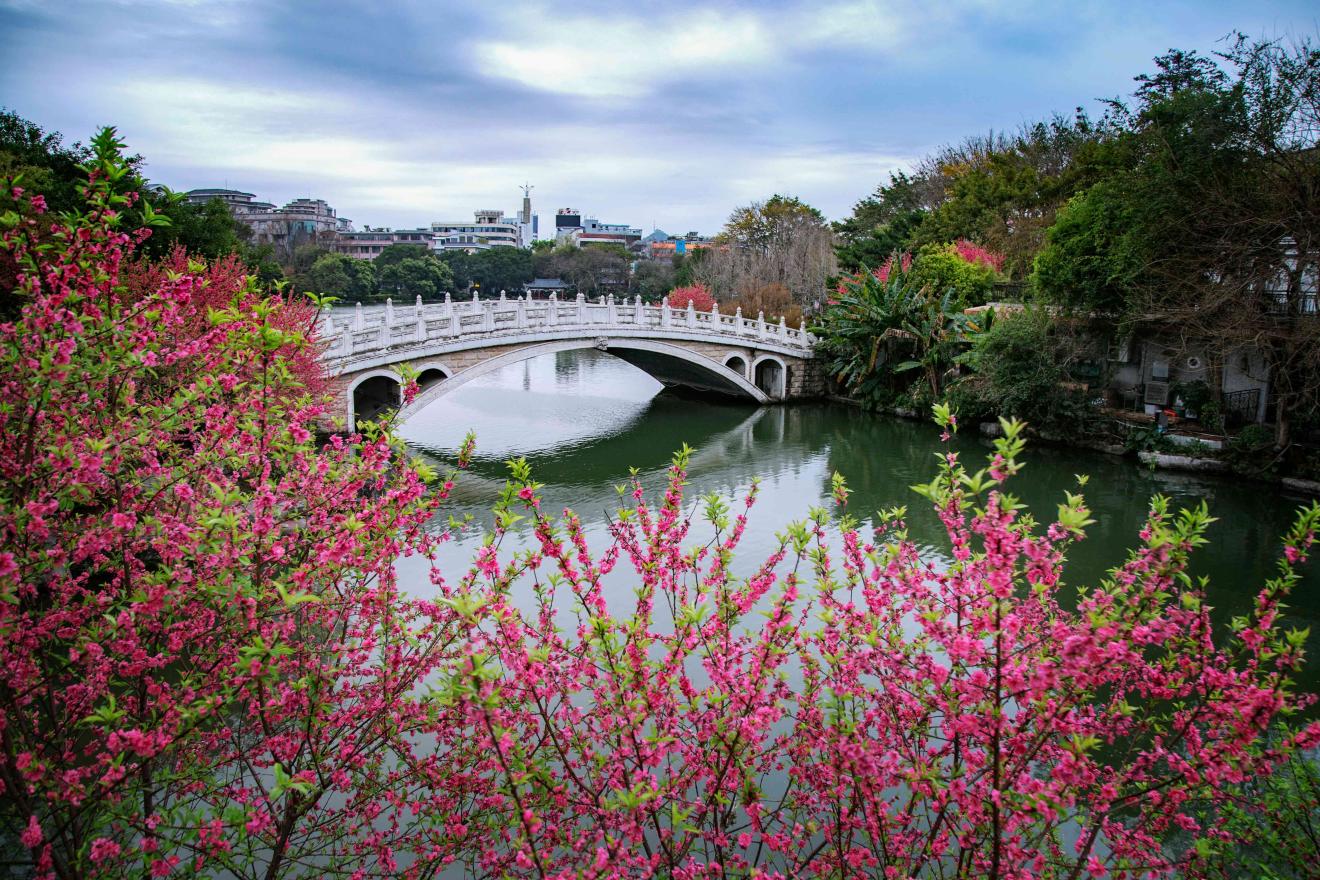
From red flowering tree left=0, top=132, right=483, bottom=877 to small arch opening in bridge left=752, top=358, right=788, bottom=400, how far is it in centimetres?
1742

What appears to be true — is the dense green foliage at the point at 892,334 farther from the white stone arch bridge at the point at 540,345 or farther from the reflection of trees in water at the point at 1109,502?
the reflection of trees in water at the point at 1109,502

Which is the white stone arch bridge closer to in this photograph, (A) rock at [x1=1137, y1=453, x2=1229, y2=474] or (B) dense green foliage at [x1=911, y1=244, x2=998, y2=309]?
(B) dense green foliage at [x1=911, y1=244, x2=998, y2=309]

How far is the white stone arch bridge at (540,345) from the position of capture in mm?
13180

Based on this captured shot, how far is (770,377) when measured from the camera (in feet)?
69.2

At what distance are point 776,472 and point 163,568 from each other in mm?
11813

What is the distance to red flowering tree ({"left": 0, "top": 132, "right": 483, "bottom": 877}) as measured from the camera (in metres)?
2.56

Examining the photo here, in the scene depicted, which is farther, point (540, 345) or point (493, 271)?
point (493, 271)

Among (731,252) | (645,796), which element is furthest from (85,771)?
(731,252)

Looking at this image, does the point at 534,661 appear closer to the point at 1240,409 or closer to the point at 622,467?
the point at 622,467

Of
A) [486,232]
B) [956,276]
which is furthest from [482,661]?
[486,232]

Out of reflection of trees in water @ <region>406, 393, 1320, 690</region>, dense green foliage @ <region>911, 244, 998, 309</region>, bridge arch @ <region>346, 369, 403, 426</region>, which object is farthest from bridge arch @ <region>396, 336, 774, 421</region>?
dense green foliage @ <region>911, 244, 998, 309</region>

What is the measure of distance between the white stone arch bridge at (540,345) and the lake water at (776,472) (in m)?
0.94

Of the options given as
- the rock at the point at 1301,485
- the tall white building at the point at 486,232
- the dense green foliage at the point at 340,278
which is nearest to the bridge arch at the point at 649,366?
the rock at the point at 1301,485

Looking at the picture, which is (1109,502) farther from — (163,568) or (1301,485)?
(163,568)
